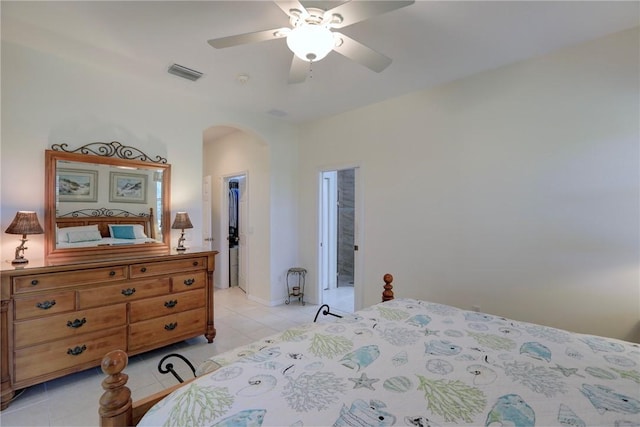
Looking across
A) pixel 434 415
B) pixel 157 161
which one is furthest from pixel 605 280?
pixel 157 161

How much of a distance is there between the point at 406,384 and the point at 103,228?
2963 millimetres

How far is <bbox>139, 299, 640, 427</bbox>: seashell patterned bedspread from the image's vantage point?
0.96 meters

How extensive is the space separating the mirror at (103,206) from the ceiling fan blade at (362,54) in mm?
2299

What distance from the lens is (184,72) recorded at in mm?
2756

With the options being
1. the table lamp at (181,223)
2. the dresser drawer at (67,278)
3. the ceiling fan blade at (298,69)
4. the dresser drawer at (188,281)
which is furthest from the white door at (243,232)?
the ceiling fan blade at (298,69)

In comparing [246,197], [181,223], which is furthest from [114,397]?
[246,197]

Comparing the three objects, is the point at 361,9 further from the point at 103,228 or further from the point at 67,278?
the point at 103,228

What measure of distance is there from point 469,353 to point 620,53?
2547mm

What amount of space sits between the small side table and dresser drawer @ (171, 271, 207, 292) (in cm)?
162

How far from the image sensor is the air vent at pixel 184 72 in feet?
8.77

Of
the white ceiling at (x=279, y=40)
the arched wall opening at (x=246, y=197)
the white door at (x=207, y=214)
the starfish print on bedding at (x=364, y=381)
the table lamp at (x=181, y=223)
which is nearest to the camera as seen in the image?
the starfish print on bedding at (x=364, y=381)

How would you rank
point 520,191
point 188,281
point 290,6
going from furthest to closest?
point 188,281
point 520,191
point 290,6

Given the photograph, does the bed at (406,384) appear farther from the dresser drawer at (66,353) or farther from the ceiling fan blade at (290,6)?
the ceiling fan blade at (290,6)

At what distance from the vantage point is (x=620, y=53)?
7.18 ft
